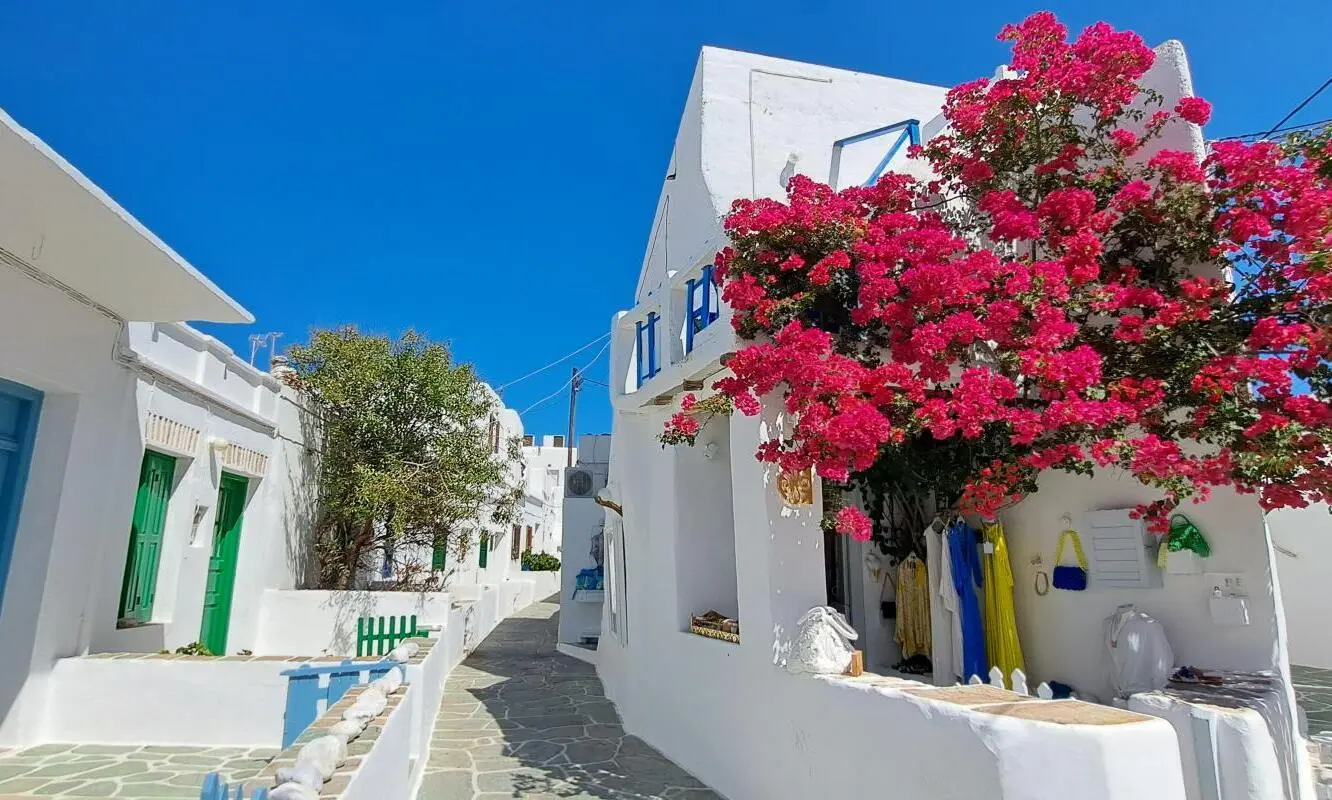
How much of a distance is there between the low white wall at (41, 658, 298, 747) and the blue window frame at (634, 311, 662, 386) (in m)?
4.56

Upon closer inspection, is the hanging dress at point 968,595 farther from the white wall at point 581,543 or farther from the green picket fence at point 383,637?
the white wall at point 581,543

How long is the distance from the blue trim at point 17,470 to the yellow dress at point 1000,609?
28.5 ft

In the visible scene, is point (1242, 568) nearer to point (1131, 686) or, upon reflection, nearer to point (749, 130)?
point (1131, 686)

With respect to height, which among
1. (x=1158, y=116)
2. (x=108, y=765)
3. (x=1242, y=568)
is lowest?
(x=108, y=765)

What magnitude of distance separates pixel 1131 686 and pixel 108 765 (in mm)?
8218

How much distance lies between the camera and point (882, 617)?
8273 mm

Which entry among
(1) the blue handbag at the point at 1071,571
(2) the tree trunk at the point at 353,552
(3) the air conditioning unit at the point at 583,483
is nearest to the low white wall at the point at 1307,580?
(1) the blue handbag at the point at 1071,571

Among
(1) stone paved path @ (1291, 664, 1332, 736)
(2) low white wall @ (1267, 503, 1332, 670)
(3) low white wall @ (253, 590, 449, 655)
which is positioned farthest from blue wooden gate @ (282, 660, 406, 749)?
(2) low white wall @ (1267, 503, 1332, 670)

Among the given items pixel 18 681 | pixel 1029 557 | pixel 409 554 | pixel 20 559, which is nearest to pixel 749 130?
pixel 1029 557

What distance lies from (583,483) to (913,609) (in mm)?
10112

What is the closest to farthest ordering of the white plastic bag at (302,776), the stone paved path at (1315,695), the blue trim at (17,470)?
the white plastic bag at (302,776), the blue trim at (17,470), the stone paved path at (1315,695)

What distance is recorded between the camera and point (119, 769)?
6.46 m

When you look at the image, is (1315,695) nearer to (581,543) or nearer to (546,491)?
(581,543)

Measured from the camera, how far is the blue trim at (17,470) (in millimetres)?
6855
